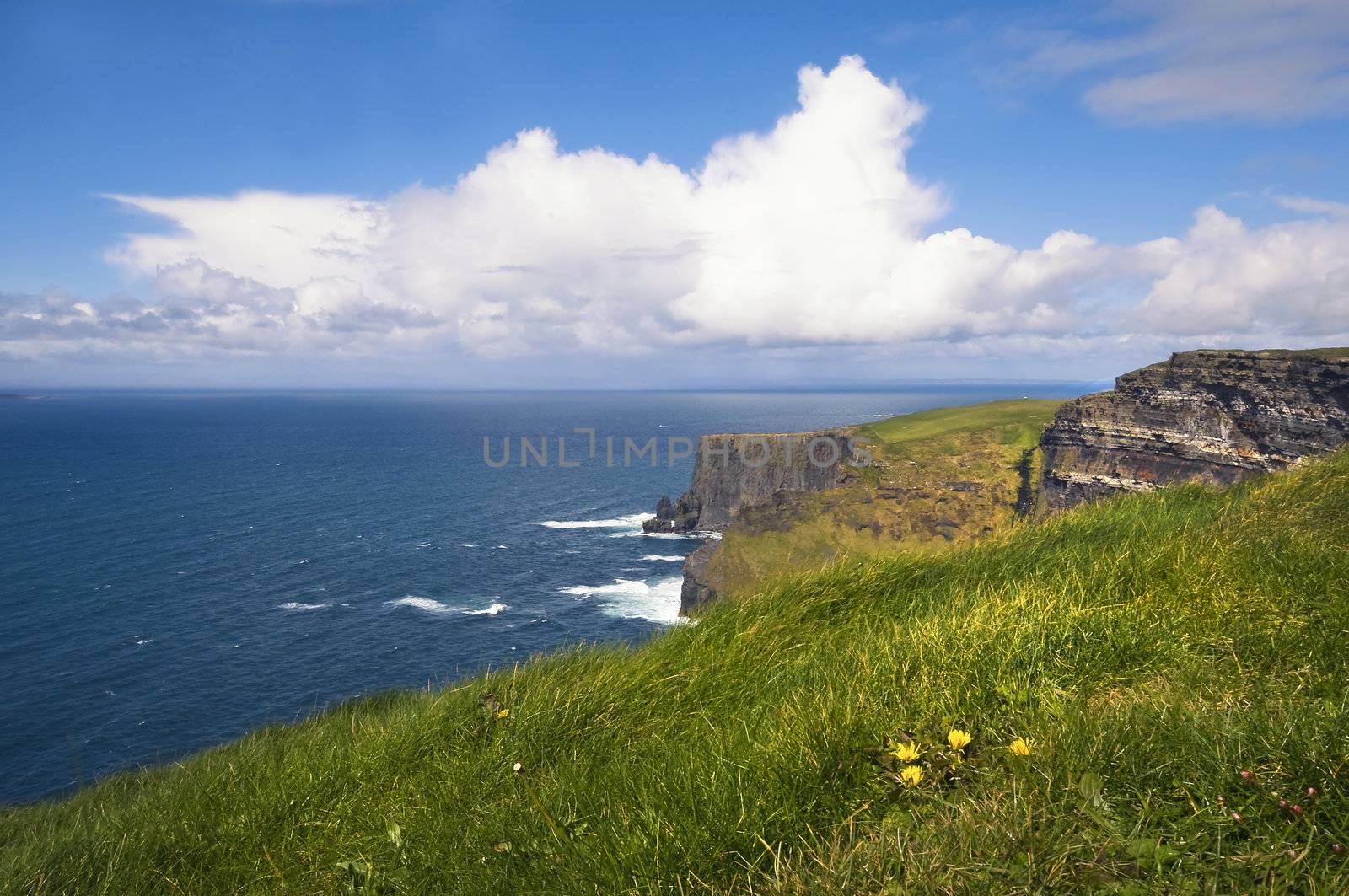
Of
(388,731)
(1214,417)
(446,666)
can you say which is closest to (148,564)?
(446,666)

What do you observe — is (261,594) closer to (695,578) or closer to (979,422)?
(695,578)

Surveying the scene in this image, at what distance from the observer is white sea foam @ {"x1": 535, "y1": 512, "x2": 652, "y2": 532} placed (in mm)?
110000

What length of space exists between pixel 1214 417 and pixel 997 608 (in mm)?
85510

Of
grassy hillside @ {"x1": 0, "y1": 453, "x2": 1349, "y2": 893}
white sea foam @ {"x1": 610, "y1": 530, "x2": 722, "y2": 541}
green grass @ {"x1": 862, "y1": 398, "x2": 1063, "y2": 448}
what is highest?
grassy hillside @ {"x1": 0, "y1": 453, "x2": 1349, "y2": 893}

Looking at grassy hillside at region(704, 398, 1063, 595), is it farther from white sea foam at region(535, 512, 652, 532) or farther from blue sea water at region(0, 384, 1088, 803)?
white sea foam at region(535, 512, 652, 532)

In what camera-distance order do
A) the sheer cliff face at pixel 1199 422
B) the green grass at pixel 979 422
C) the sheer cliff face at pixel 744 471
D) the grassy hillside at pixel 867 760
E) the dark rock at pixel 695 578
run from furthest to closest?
the green grass at pixel 979 422
the sheer cliff face at pixel 744 471
the dark rock at pixel 695 578
the sheer cliff face at pixel 1199 422
the grassy hillside at pixel 867 760

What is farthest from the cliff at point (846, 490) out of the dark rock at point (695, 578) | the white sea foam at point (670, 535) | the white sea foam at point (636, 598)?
the white sea foam at point (636, 598)

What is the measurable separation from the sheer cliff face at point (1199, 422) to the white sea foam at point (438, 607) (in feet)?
170

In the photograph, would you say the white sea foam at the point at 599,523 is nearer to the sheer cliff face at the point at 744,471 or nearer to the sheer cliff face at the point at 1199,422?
the sheer cliff face at the point at 744,471

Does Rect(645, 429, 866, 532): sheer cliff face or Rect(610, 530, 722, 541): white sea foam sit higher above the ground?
Rect(645, 429, 866, 532): sheer cliff face

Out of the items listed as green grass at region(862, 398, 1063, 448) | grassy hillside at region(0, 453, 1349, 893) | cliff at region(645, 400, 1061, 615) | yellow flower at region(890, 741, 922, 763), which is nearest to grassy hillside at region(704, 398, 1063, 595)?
cliff at region(645, 400, 1061, 615)

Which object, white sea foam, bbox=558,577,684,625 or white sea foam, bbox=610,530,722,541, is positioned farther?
white sea foam, bbox=610,530,722,541

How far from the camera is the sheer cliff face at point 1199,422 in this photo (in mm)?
62875

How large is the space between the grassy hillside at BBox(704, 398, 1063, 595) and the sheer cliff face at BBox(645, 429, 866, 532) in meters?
9.37
